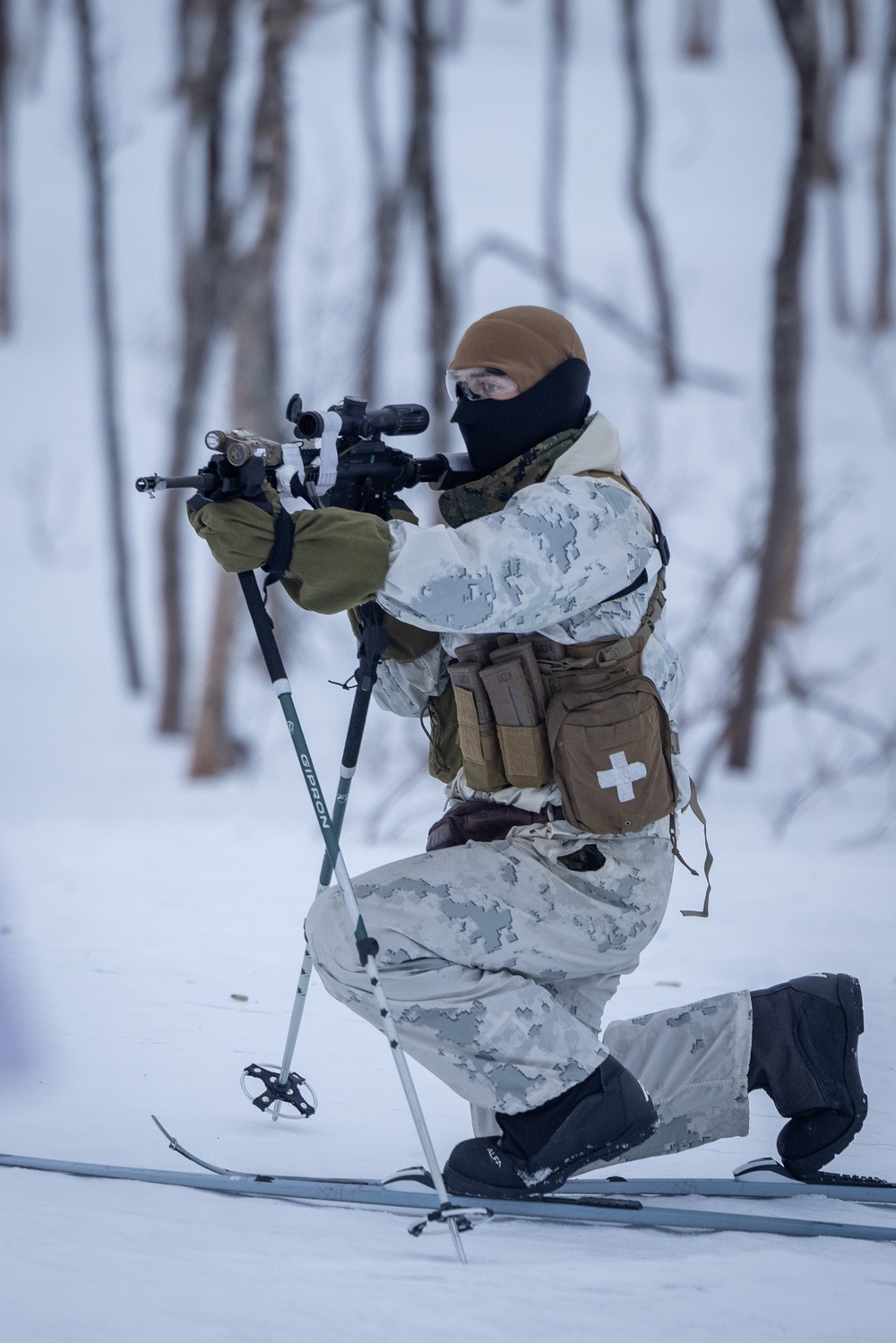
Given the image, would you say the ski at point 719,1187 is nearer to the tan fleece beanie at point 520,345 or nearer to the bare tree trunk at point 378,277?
the tan fleece beanie at point 520,345

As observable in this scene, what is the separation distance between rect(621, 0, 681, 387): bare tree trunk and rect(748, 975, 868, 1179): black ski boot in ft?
43.8

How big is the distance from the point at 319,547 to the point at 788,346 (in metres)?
5.89

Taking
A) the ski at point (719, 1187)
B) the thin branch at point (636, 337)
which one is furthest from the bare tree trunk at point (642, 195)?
the ski at point (719, 1187)

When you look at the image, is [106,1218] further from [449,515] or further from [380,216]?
[380,216]

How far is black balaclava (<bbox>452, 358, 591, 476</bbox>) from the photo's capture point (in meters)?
2.72

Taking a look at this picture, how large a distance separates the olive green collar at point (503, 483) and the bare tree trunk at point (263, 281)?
18.0 ft

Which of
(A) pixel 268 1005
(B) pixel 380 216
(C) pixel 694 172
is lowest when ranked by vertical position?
(A) pixel 268 1005

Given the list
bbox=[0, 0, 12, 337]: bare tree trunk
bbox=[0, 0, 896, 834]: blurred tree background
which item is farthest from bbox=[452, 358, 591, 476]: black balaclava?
bbox=[0, 0, 12, 337]: bare tree trunk

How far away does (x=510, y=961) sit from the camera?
2.57 metres

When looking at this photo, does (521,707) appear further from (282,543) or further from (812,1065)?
(812,1065)

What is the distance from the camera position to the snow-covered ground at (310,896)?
7.10ft

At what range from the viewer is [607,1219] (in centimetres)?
258

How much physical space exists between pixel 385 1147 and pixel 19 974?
1.68m

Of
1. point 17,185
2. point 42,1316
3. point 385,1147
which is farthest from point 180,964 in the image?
point 17,185
